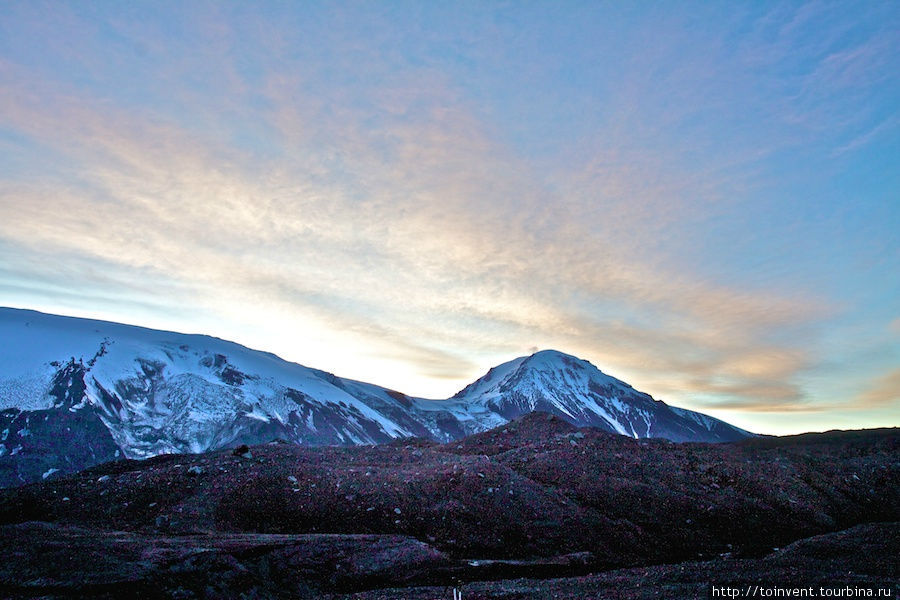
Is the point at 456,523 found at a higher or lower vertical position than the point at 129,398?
higher

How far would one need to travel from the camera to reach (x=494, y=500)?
2416 cm

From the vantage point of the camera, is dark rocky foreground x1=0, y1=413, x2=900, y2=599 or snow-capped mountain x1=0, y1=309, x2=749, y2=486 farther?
snow-capped mountain x1=0, y1=309, x2=749, y2=486

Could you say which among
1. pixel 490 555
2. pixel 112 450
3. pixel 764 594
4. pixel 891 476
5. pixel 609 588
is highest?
pixel 891 476

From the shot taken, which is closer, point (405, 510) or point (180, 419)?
point (405, 510)

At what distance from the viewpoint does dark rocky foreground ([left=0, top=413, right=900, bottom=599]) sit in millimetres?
13070

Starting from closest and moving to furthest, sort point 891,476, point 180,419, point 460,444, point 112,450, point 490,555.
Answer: point 490,555, point 891,476, point 460,444, point 112,450, point 180,419

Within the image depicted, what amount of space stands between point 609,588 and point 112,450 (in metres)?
108

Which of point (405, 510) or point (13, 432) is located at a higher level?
point (405, 510)

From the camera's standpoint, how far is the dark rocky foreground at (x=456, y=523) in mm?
13070

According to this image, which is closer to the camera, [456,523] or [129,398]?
[456,523]

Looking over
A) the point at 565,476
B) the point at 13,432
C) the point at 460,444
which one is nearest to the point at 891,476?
the point at 565,476

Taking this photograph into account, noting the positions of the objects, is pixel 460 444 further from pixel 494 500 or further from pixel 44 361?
pixel 44 361

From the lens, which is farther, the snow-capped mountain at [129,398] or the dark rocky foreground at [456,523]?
the snow-capped mountain at [129,398]

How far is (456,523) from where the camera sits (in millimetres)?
22250
